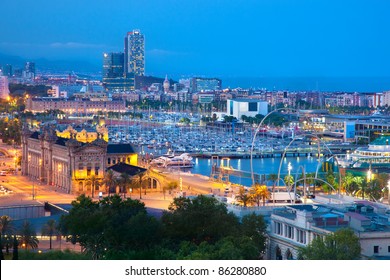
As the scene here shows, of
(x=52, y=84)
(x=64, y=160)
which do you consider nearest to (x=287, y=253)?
(x=64, y=160)

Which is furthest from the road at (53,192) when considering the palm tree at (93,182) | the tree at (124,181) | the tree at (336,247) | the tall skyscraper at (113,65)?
the tall skyscraper at (113,65)

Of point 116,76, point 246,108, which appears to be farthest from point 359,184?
point 116,76

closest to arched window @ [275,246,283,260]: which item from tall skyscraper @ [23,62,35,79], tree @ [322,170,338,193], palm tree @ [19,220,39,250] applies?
palm tree @ [19,220,39,250]

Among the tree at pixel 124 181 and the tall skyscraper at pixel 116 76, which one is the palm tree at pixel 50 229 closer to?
the tree at pixel 124 181

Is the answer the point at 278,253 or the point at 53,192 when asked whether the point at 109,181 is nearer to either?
the point at 53,192

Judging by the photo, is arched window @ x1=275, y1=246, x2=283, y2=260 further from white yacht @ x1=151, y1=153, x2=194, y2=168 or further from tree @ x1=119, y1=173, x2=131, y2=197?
white yacht @ x1=151, y1=153, x2=194, y2=168

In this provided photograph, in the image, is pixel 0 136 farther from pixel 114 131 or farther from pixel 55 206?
pixel 55 206
